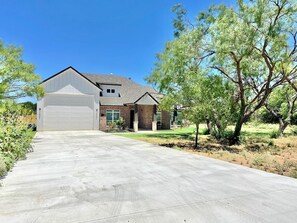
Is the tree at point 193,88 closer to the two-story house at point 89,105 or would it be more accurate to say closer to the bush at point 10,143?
the bush at point 10,143

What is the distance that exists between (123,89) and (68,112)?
8.06 metres

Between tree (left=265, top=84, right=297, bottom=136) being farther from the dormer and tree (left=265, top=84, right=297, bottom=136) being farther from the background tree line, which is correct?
the background tree line

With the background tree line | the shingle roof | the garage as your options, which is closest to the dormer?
the shingle roof

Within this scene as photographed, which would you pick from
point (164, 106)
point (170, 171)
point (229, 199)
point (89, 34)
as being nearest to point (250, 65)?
point (164, 106)

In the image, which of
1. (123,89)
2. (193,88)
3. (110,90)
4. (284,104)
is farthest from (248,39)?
(123,89)

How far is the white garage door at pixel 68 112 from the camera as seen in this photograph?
75.5 ft

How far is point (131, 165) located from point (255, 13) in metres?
10.1

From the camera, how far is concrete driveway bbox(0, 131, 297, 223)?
433cm

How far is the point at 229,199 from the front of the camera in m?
5.23

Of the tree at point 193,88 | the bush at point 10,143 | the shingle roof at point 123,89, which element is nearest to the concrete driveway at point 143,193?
the bush at point 10,143

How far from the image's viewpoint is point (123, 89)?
2925 cm

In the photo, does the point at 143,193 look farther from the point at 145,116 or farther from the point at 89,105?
the point at 145,116

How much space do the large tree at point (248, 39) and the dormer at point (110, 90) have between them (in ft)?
47.4

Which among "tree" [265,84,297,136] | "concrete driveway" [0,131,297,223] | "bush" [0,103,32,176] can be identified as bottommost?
"concrete driveway" [0,131,297,223]
